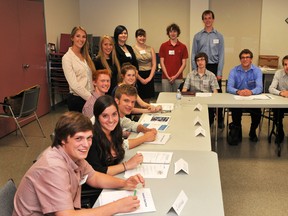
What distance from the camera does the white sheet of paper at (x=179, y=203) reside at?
61.8 inches

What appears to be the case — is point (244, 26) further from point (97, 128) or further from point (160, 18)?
point (97, 128)

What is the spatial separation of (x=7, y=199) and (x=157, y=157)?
3.24 feet

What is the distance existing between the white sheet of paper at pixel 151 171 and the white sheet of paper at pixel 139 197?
190 mm

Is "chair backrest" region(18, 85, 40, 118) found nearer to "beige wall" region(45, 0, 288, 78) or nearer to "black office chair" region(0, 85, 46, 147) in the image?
"black office chair" region(0, 85, 46, 147)

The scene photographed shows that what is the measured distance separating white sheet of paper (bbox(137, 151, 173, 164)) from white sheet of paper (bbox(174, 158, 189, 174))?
0.10 meters

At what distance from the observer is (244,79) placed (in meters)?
4.80

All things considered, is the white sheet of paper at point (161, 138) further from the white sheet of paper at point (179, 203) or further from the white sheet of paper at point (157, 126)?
the white sheet of paper at point (179, 203)

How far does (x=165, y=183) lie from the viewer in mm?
1892

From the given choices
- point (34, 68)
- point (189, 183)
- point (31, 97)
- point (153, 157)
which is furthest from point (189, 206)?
point (34, 68)

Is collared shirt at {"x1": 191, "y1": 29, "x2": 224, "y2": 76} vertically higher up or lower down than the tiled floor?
higher up

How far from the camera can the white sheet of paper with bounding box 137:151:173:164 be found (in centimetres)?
221

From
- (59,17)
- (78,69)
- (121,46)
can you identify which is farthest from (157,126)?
(59,17)

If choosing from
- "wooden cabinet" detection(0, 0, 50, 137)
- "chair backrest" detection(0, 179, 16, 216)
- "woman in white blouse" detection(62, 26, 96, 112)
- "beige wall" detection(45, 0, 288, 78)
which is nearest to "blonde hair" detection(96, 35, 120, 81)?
"woman in white blouse" detection(62, 26, 96, 112)

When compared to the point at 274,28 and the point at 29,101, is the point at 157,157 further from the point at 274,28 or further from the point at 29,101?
the point at 274,28
